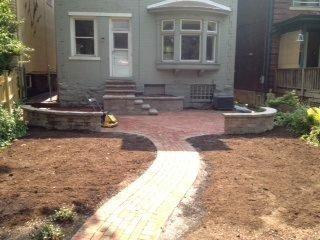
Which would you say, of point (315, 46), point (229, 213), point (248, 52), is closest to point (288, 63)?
point (315, 46)

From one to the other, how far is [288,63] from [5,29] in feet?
43.9

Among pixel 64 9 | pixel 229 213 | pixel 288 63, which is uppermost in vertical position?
pixel 64 9

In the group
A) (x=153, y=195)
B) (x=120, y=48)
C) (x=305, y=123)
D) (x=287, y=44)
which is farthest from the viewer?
(x=287, y=44)

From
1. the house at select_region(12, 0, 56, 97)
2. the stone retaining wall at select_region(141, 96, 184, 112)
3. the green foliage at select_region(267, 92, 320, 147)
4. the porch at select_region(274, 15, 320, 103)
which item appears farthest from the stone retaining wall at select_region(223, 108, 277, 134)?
the house at select_region(12, 0, 56, 97)

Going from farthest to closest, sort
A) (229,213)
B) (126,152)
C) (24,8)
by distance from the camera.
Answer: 1. (24,8)
2. (126,152)
3. (229,213)

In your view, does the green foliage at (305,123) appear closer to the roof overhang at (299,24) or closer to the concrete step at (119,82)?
the roof overhang at (299,24)

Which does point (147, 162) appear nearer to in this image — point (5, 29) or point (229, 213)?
point (229, 213)

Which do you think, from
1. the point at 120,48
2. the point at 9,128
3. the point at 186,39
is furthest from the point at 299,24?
the point at 9,128

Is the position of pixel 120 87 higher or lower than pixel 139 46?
lower

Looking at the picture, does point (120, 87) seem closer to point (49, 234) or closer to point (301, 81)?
point (301, 81)

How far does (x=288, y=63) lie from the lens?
18.0 metres

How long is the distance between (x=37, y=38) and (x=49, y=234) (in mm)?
16238

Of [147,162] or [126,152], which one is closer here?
[147,162]

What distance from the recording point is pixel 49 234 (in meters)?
4.05
